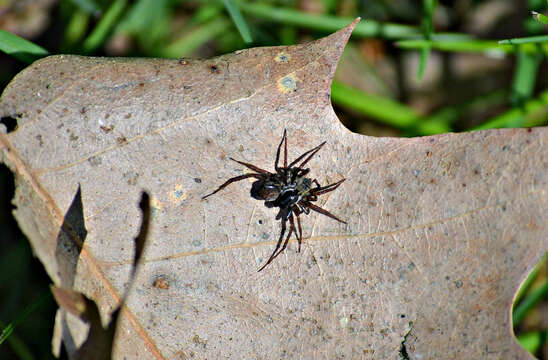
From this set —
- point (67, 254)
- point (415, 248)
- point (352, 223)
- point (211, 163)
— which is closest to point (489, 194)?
point (415, 248)

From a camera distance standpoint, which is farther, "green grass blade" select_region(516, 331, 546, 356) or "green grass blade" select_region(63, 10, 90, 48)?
"green grass blade" select_region(63, 10, 90, 48)

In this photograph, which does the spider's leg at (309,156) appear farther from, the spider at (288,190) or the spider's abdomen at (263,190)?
the spider's abdomen at (263,190)

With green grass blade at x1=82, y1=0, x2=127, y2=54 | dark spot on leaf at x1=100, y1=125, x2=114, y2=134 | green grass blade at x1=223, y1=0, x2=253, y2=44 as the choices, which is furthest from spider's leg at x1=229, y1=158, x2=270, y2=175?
green grass blade at x1=82, y1=0, x2=127, y2=54

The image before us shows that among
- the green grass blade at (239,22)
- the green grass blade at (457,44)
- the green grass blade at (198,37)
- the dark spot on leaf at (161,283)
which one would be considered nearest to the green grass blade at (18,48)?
the green grass blade at (198,37)

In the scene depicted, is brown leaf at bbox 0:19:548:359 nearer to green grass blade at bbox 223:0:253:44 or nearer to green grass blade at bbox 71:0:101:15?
green grass blade at bbox 223:0:253:44

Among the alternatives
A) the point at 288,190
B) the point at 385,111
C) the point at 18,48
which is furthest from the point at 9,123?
the point at 385,111
